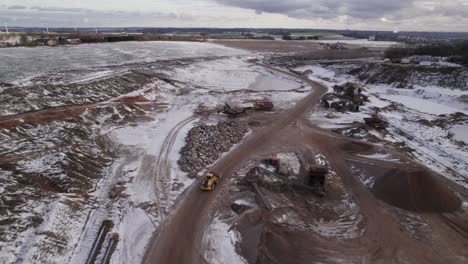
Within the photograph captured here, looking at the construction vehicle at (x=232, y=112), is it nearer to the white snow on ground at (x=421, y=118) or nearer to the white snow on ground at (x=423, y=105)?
the white snow on ground at (x=421, y=118)

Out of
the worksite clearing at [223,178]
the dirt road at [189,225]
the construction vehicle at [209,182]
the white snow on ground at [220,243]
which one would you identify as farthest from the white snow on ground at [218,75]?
the white snow on ground at [220,243]

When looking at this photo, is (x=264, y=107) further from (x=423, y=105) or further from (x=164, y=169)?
(x=423, y=105)

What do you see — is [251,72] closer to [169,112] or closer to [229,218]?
[169,112]

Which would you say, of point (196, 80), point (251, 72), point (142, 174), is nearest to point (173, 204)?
point (142, 174)

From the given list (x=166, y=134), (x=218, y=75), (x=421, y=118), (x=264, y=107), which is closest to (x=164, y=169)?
(x=166, y=134)

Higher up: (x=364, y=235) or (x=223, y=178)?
(x=223, y=178)

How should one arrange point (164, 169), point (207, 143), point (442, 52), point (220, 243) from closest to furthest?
1. point (220, 243)
2. point (164, 169)
3. point (207, 143)
4. point (442, 52)
